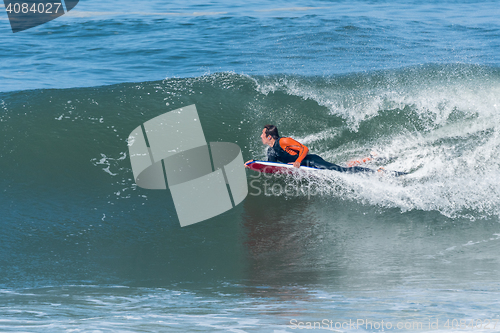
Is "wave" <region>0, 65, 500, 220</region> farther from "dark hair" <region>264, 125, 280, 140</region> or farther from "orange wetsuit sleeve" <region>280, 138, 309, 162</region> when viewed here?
"dark hair" <region>264, 125, 280, 140</region>

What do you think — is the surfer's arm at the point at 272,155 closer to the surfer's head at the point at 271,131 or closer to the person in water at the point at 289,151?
the person in water at the point at 289,151

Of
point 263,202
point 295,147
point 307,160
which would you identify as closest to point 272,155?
point 295,147

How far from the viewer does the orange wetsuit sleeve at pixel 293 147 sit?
22.9ft

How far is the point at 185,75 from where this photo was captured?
12.9 meters

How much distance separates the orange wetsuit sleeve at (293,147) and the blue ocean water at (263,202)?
53cm

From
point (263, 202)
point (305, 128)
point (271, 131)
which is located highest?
point (271, 131)

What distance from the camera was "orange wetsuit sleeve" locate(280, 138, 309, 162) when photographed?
697cm

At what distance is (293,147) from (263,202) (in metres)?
→ 1.03

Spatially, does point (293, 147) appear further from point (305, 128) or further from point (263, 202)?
point (305, 128)

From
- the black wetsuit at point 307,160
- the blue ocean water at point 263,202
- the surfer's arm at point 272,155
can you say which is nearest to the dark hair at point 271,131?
the black wetsuit at point 307,160

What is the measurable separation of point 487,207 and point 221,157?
4.75 m

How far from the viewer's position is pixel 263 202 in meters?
6.97

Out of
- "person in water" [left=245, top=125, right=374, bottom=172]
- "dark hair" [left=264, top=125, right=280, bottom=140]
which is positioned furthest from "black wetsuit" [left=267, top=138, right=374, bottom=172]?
"dark hair" [left=264, top=125, right=280, bottom=140]

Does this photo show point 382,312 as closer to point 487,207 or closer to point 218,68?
point 487,207
